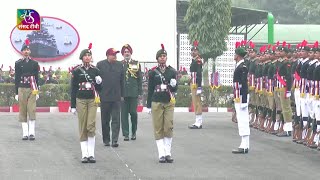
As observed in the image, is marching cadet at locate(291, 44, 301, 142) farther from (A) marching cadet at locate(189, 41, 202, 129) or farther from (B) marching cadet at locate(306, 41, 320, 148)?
(A) marching cadet at locate(189, 41, 202, 129)

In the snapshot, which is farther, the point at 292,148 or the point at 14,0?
the point at 14,0

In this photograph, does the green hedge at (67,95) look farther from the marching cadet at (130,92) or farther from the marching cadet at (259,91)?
the marching cadet at (130,92)

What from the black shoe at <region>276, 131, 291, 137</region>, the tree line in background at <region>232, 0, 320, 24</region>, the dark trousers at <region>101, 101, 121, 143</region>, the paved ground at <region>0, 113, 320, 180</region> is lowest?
the black shoe at <region>276, 131, 291, 137</region>

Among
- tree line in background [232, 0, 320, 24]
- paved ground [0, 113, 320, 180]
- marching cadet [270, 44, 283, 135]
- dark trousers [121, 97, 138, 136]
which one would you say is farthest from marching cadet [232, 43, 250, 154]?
tree line in background [232, 0, 320, 24]

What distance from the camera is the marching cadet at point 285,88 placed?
21250 mm

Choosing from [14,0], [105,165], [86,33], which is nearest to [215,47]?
[86,33]

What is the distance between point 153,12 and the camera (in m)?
40.2

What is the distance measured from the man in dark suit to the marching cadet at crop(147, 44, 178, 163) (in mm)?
2088

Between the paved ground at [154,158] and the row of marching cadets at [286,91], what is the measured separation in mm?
437

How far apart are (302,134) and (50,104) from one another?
15896 millimetres

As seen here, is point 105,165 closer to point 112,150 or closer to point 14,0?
point 112,150

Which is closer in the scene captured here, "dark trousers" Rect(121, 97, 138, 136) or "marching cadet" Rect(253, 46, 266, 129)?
"dark trousers" Rect(121, 97, 138, 136)

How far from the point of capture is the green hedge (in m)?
33.2

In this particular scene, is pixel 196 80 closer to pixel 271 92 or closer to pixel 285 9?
pixel 271 92
